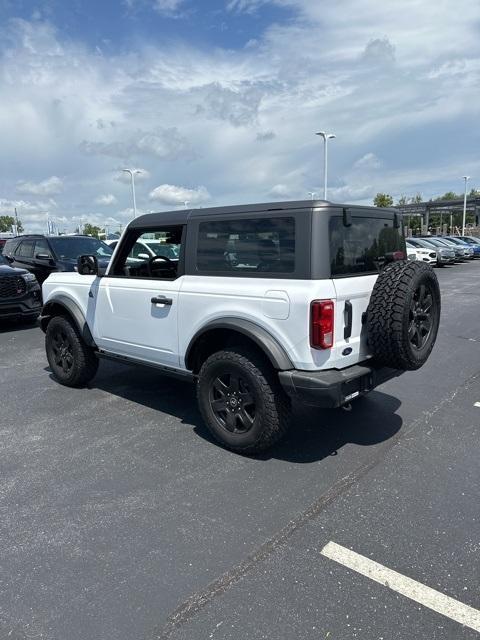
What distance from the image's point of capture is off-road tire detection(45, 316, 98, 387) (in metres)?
5.04

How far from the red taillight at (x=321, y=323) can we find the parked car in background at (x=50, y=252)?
7.66m

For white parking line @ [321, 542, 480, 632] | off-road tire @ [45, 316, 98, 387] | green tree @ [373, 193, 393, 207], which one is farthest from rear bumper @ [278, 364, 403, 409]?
green tree @ [373, 193, 393, 207]

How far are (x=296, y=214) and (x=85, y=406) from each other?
9.57 feet

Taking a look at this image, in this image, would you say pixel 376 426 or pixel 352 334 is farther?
pixel 376 426

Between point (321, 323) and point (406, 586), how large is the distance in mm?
1541

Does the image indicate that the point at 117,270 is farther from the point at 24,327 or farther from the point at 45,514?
the point at 24,327

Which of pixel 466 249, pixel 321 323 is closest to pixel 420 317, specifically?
pixel 321 323

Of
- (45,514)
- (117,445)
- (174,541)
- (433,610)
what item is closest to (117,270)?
(117,445)

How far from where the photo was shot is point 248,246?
353cm

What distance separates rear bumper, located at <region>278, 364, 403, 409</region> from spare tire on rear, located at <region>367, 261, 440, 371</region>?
243 millimetres

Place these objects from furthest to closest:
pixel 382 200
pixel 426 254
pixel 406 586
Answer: pixel 382 200, pixel 426 254, pixel 406 586

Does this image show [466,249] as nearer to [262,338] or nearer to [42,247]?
[42,247]

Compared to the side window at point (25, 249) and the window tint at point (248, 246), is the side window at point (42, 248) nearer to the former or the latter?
the side window at point (25, 249)

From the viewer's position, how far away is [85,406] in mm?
4707
